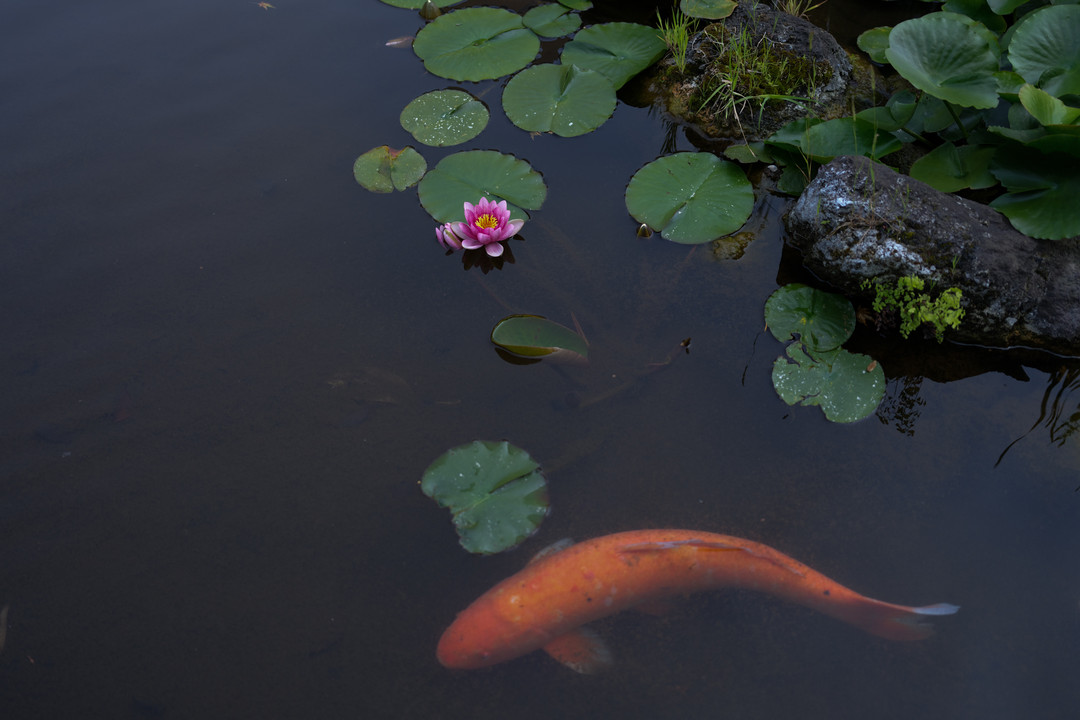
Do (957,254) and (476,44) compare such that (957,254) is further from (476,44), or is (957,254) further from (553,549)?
(476,44)

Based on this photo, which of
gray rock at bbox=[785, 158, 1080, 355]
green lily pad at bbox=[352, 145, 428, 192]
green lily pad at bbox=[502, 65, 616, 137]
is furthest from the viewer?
green lily pad at bbox=[502, 65, 616, 137]

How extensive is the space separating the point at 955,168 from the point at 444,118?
2.80m

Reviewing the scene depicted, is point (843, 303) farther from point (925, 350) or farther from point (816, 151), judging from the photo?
point (816, 151)

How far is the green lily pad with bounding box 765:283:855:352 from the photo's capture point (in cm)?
311

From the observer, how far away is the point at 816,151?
11.7ft

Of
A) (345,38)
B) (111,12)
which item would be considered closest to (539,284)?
(345,38)

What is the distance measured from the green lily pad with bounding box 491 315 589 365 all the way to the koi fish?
88 centimetres

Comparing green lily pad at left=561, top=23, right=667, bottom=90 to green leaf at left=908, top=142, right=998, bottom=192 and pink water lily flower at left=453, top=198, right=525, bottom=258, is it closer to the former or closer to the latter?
pink water lily flower at left=453, top=198, right=525, bottom=258

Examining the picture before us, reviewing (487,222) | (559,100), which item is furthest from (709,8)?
(487,222)

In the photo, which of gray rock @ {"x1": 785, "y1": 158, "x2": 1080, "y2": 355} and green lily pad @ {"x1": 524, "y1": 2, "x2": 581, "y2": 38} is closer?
gray rock @ {"x1": 785, "y1": 158, "x2": 1080, "y2": 355}

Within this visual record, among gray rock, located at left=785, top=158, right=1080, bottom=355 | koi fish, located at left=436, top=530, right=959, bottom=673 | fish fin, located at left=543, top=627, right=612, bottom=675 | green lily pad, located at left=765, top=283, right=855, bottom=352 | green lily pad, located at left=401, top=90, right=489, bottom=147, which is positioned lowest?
fish fin, located at left=543, top=627, right=612, bottom=675

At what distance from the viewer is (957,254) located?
3055 millimetres

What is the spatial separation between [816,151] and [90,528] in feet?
12.3

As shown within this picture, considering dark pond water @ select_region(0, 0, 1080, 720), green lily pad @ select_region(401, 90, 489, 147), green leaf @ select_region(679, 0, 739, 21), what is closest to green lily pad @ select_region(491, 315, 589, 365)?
dark pond water @ select_region(0, 0, 1080, 720)
